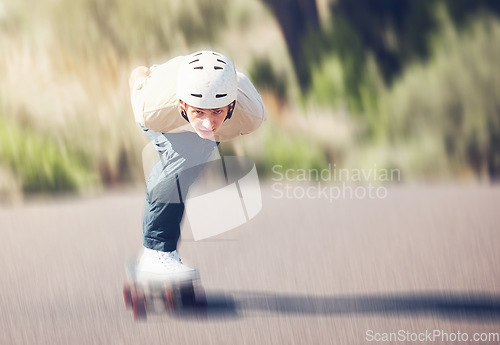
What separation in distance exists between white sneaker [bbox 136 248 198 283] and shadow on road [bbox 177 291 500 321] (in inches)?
5.9

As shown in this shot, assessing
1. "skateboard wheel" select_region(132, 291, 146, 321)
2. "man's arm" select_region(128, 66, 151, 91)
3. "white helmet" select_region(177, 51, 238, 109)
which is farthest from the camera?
"man's arm" select_region(128, 66, 151, 91)

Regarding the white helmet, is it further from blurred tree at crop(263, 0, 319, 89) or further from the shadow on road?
blurred tree at crop(263, 0, 319, 89)

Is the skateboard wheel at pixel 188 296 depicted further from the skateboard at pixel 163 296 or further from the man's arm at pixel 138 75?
the man's arm at pixel 138 75

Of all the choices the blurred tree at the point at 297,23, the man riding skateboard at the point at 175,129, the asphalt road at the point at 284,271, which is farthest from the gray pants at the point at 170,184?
the blurred tree at the point at 297,23

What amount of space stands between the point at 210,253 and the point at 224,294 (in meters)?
0.55

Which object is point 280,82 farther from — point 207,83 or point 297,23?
point 207,83

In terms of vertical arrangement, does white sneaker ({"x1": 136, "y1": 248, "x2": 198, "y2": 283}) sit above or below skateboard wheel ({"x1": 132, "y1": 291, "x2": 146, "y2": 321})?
above

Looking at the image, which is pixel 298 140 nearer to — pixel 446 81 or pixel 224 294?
pixel 446 81

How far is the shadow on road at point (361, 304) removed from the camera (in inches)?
95.1

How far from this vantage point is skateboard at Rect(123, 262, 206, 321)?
242 centimetres

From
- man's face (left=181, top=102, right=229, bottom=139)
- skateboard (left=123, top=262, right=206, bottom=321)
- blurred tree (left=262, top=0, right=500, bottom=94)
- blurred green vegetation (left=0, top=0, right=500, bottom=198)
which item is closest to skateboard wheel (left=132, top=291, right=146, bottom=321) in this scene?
Answer: skateboard (left=123, top=262, right=206, bottom=321)

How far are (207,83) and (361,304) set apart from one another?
966 millimetres

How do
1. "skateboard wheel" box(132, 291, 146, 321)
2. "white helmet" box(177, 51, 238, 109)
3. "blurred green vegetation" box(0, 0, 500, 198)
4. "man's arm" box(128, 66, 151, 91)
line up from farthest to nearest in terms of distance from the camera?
"blurred green vegetation" box(0, 0, 500, 198), "man's arm" box(128, 66, 151, 91), "skateboard wheel" box(132, 291, 146, 321), "white helmet" box(177, 51, 238, 109)

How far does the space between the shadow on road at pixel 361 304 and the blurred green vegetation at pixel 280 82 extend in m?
1.67
